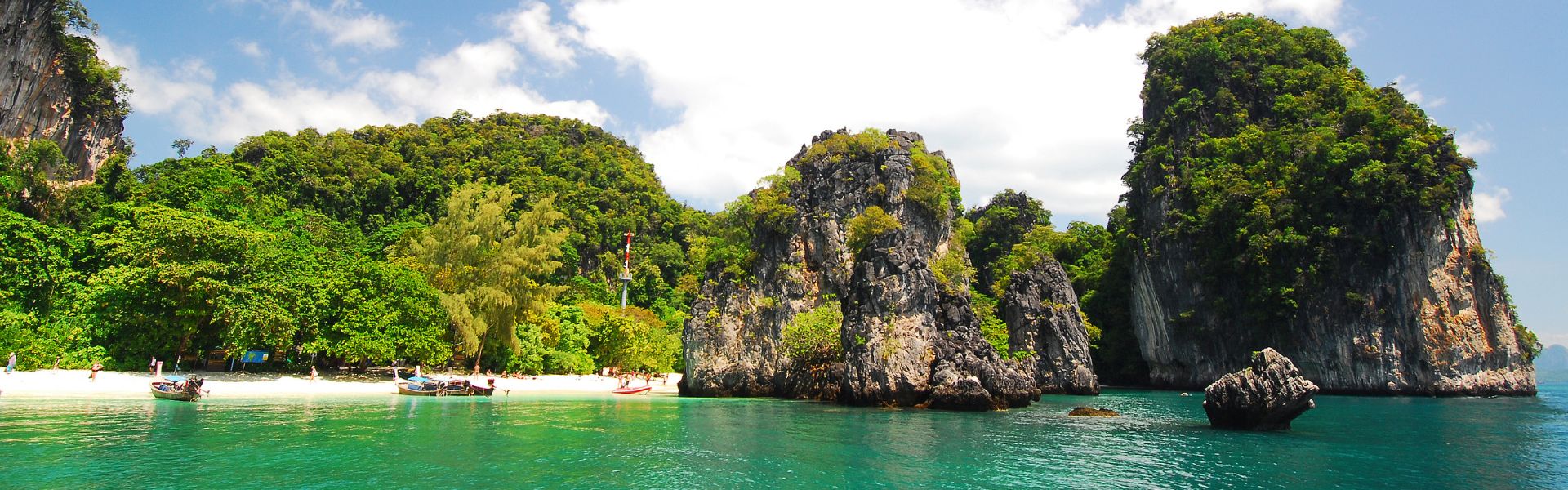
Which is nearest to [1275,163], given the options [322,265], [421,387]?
[421,387]

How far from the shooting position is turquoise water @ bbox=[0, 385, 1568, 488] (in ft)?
46.8

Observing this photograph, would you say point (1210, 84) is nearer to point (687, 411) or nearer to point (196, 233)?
point (687, 411)

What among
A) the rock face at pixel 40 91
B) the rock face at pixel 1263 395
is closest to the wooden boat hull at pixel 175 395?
the rock face at pixel 40 91

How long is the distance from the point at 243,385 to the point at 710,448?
81.2 feet

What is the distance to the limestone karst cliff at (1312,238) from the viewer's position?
4600 cm

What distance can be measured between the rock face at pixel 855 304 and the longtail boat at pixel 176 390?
21.5 meters

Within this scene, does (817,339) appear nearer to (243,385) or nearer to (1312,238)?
(243,385)

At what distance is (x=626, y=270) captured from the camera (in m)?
72.1

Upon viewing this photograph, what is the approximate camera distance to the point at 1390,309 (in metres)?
47.1

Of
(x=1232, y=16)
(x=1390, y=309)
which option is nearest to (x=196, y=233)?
(x=1390, y=309)

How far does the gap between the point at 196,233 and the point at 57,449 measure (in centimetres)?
1952

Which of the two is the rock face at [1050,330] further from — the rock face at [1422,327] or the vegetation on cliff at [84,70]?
the vegetation on cliff at [84,70]

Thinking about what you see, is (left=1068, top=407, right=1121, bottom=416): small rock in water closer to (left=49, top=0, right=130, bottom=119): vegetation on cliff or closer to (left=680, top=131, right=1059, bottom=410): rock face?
(left=680, top=131, right=1059, bottom=410): rock face

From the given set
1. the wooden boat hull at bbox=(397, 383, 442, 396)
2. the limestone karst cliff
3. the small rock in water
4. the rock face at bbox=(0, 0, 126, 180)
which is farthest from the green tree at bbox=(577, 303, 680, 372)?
the limestone karst cliff
